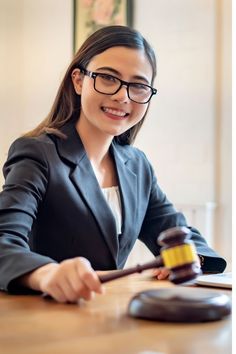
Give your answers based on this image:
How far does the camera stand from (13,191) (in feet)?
4.17

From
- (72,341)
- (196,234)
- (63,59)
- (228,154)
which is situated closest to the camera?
(72,341)

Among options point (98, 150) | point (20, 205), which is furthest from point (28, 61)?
point (20, 205)

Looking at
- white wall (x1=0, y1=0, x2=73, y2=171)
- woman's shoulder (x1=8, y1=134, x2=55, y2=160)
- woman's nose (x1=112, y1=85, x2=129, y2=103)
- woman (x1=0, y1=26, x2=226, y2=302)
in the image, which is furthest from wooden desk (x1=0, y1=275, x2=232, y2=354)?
white wall (x1=0, y1=0, x2=73, y2=171)

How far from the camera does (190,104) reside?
3.03m

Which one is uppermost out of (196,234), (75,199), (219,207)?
(75,199)

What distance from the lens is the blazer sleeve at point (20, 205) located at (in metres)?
1.06

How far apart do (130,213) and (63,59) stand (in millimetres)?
2000

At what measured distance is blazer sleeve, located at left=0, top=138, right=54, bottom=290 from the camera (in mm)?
1056

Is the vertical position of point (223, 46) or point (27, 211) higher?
point (223, 46)

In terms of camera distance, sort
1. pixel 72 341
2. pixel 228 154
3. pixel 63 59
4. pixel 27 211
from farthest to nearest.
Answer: pixel 63 59, pixel 228 154, pixel 27 211, pixel 72 341

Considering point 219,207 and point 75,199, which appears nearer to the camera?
point 75,199

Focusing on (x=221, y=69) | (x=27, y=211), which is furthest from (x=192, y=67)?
(x=27, y=211)

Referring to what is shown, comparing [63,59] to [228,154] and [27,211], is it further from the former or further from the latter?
[27,211]

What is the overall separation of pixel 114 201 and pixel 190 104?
1566 mm
